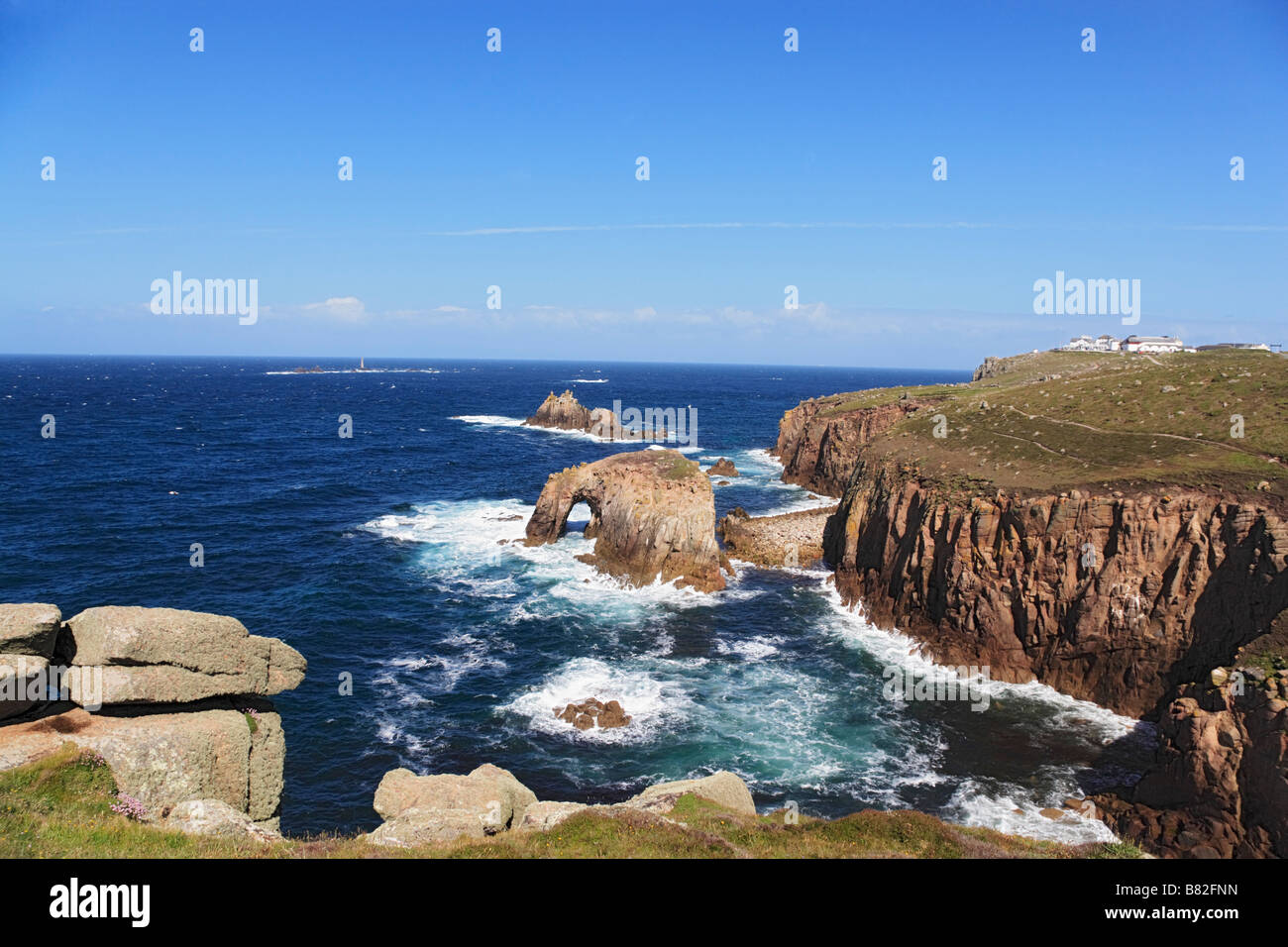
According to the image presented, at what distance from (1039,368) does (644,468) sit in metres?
93.1

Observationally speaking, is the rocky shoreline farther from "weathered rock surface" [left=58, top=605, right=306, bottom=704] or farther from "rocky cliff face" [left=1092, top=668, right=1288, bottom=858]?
"weathered rock surface" [left=58, top=605, right=306, bottom=704]

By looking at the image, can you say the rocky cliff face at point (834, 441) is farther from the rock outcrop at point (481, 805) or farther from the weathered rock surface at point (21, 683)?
the weathered rock surface at point (21, 683)

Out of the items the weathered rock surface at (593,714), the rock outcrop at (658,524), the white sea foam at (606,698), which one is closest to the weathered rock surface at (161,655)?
the white sea foam at (606,698)

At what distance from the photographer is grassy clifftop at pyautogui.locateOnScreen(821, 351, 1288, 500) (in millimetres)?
43000

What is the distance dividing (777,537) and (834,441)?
28.5 metres

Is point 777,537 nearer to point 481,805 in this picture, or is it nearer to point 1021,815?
point 1021,815

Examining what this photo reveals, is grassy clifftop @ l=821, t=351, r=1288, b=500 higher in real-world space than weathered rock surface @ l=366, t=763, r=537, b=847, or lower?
higher

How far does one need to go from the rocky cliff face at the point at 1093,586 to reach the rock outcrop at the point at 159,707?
132 feet

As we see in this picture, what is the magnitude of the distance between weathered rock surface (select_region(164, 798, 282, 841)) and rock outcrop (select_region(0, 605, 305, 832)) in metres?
0.13

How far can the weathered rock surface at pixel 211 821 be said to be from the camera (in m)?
19.4

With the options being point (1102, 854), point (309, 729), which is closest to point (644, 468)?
point (309, 729)

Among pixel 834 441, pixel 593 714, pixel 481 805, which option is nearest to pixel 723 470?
pixel 834 441

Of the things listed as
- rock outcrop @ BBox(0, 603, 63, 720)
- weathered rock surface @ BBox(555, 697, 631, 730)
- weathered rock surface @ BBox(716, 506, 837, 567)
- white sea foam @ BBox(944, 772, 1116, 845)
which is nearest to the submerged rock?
weathered rock surface @ BBox(716, 506, 837, 567)
